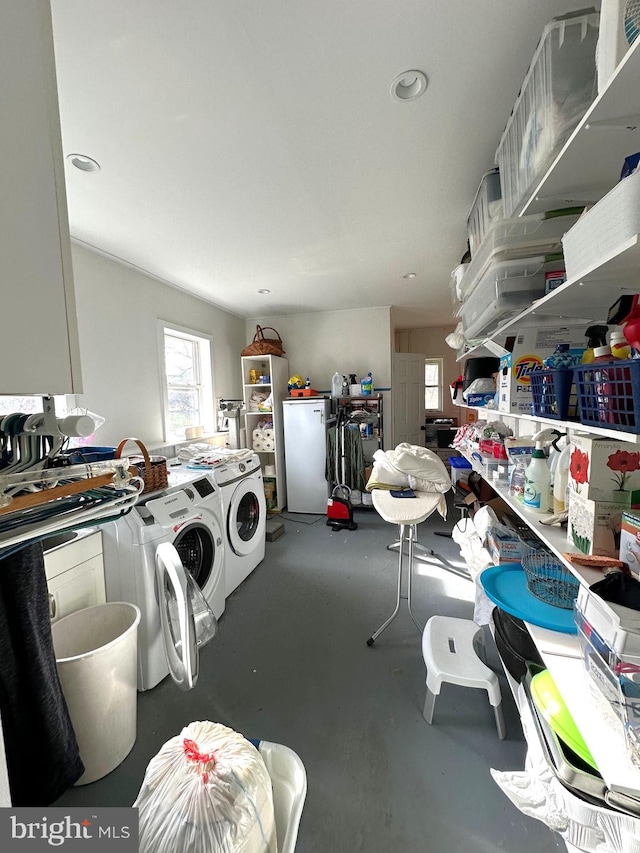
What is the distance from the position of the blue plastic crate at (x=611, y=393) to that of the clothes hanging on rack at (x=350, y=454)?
3008 mm

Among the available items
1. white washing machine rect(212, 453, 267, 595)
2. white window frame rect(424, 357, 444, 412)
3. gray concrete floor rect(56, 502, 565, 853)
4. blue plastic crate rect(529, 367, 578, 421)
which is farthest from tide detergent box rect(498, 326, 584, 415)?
white window frame rect(424, 357, 444, 412)

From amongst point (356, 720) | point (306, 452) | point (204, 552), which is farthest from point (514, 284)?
point (306, 452)

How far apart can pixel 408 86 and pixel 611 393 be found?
1.30m

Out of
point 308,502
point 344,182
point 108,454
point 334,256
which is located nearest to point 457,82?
point 344,182

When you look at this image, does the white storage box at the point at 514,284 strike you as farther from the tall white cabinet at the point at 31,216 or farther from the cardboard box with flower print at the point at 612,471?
the tall white cabinet at the point at 31,216

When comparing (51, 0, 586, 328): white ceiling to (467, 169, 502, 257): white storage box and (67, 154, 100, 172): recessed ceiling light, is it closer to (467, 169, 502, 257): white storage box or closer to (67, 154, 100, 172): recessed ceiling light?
(67, 154, 100, 172): recessed ceiling light

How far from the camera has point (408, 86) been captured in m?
1.14

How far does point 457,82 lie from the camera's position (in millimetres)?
1118

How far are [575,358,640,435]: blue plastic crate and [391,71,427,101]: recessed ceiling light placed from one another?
3.82 feet

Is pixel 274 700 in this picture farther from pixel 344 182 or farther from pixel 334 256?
pixel 334 256

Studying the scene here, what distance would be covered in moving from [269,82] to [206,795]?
2.07 m

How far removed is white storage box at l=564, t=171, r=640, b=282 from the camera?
0.50 metres

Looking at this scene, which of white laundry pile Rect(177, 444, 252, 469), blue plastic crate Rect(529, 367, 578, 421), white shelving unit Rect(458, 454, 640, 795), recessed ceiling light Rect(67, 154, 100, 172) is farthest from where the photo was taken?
white laundry pile Rect(177, 444, 252, 469)

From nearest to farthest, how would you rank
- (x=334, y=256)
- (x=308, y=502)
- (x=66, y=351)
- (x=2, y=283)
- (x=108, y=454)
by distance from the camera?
(x=2, y=283) → (x=66, y=351) → (x=108, y=454) → (x=334, y=256) → (x=308, y=502)
